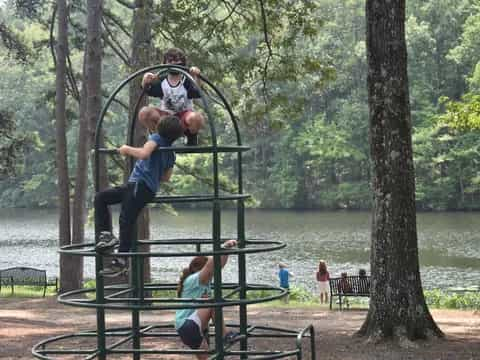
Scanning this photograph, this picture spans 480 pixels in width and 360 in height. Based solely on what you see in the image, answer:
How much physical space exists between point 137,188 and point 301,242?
36.5 metres

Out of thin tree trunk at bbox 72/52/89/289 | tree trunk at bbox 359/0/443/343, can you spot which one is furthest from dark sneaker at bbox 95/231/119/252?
thin tree trunk at bbox 72/52/89/289

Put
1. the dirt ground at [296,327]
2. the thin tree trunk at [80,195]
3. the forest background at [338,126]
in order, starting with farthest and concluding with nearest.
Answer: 1. the forest background at [338,126]
2. the thin tree trunk at [80,195]
3. the dirt ground at [296,327]

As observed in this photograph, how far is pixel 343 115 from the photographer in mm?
66688

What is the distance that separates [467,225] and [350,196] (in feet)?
61.7

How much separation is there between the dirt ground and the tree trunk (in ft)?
1.29

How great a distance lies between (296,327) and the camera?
1404cm

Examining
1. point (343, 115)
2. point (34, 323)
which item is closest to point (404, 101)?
point (34, 323)

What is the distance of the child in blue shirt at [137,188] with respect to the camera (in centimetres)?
639

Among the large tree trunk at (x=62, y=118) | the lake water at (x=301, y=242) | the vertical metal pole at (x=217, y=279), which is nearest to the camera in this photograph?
the vertical metal pole at (x=217, y=279)

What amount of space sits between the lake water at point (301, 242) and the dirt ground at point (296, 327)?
29.5 feet

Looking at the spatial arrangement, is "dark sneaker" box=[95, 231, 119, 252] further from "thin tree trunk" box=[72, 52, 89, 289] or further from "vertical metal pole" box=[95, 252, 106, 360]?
"thin tree trunk" box=[72, 52, 89, 289]

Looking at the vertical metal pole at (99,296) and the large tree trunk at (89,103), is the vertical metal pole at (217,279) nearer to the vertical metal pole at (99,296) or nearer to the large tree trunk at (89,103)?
the vertical metal pole at (99,296)

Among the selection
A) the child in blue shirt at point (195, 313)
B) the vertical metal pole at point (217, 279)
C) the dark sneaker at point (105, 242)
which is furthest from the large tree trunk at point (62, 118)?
the vertical metal pole at point (217, 279)

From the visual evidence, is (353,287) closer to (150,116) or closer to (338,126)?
(150,116)
